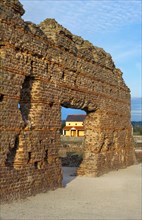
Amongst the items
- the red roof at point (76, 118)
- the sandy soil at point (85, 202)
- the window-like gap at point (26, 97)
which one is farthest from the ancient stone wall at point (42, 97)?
the red roof at point (76, 118)

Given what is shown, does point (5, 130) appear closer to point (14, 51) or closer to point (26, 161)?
point (26, 161)

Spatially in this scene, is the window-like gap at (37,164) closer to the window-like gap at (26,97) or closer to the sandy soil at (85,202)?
the sandy soil at (85,202)

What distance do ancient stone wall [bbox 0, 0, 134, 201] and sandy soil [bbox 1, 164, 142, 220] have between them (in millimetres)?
523

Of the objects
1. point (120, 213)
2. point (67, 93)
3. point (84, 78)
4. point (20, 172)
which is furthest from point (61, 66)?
point (120, 213)

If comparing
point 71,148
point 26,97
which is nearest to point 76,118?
point 71,148

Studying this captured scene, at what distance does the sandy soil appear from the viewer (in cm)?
863

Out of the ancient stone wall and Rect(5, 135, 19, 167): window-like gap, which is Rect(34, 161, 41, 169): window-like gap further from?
Rect(5, 135, 19, 167): window-like gap

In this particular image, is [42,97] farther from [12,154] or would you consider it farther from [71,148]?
[71,148]

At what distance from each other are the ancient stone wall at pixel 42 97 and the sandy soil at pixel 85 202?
523mm

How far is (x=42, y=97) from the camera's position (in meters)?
11.2

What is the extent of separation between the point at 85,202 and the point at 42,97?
3.25m

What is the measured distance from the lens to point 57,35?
1238cm

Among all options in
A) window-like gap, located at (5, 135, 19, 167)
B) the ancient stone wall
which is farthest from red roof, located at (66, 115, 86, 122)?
window-like gap, located at (5, 135, 19, 167)

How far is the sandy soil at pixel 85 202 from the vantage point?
28.3ft
